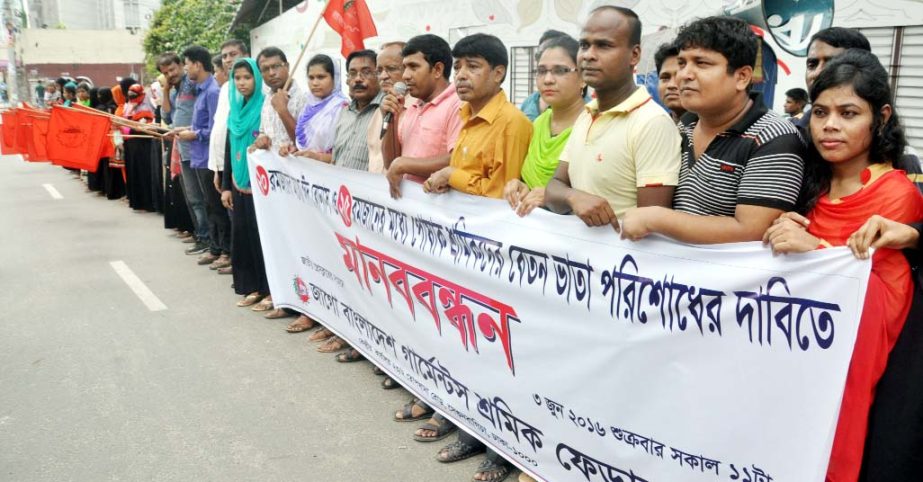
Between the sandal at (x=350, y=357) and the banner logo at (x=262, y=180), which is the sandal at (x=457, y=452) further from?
the banner logo at (x=262, y=180)

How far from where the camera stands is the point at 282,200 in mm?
5227

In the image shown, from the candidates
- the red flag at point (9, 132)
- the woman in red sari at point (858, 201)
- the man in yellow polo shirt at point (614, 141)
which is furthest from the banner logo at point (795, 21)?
the red flag at point (9, 132)

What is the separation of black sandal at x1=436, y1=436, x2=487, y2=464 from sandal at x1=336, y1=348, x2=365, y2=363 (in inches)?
52.0

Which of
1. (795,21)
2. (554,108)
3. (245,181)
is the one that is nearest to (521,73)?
(795,21)

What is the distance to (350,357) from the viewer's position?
4637 millimetres

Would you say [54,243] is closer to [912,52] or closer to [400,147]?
[400,147]

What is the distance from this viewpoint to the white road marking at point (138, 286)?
19.4 ft

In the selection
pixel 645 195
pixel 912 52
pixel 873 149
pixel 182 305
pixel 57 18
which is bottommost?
pixel 182 305

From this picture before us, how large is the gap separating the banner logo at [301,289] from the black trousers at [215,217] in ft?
6.67

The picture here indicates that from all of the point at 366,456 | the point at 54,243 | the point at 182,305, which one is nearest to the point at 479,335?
the point at 366,456

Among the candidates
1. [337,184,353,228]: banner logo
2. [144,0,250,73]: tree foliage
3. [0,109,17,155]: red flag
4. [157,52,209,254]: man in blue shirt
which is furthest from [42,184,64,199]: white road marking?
[144,0,250,73]: tree foliage

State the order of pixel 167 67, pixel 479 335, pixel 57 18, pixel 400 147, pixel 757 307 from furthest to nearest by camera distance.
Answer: pixel 57 18 < pixel 167 67 < pixel 400 147 < pixel 479 335 < pixel 757 307

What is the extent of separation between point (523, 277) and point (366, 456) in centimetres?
120

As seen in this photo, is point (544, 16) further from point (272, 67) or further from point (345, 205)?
point (345, 205)
